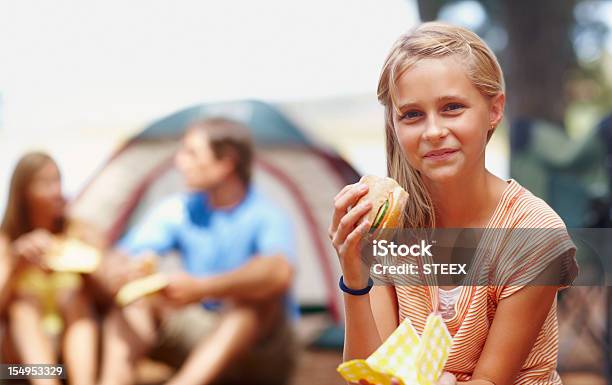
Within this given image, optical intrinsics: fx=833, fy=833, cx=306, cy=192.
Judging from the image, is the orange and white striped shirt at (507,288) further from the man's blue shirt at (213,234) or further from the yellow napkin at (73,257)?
the yellow napkin at (73,257)

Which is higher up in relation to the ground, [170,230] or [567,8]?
[567,8]

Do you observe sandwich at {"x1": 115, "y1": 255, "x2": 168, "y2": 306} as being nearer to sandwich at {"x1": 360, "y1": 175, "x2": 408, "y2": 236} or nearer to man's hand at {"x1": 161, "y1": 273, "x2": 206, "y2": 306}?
man's hand at {"x1": 161, "y1": 273, "x2": 206, "y2": 306}

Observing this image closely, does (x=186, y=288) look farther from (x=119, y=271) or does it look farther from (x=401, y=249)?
(x=401, y=249)

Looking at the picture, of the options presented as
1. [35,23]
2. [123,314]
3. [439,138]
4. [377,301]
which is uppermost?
[35,23]

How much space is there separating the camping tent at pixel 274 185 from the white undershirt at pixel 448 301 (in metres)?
1.34

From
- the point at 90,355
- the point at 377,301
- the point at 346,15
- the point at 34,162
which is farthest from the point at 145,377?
the point at 377,301

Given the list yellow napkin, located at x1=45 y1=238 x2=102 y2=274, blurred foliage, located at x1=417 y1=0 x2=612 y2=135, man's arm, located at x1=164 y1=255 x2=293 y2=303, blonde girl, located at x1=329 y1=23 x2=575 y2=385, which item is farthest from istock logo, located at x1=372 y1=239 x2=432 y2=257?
blurred foliage, located at x1=417 y1=0 x2=612 y2=135

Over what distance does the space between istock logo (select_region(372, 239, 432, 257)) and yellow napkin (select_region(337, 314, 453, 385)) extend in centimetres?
11

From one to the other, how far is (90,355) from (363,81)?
3.50ft

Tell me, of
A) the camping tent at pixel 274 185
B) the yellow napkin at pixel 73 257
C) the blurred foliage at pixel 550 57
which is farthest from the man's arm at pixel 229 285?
the blurred foliage at pixel 550 57

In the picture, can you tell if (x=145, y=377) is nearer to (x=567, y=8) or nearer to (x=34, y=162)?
(x=34, y=162)

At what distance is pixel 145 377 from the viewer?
2389 millimetres

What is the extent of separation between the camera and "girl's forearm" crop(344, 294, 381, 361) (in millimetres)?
1039

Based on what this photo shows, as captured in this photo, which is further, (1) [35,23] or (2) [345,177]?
(2) [345,177]
